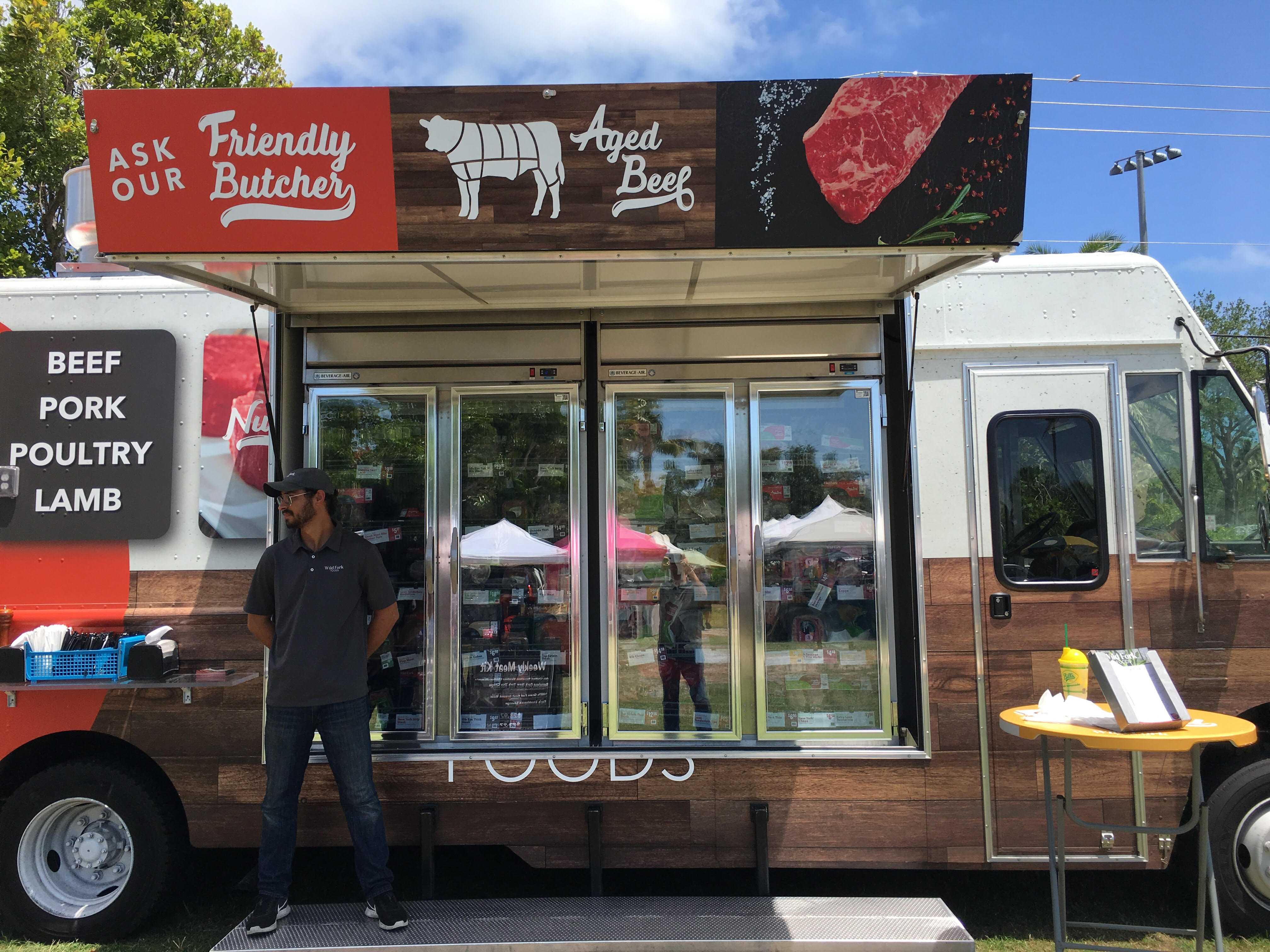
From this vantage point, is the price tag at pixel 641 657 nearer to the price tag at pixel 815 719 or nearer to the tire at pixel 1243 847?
the price tag at pixel 815 719

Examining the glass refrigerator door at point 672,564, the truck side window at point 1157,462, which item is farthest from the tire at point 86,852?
the truck side window at point 1157,462

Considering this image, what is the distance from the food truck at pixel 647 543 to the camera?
12.3 ft

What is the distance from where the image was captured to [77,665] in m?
3.68

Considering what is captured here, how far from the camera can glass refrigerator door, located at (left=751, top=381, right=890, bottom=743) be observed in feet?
13.5

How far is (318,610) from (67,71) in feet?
42.6

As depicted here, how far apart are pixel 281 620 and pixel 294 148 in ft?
6.14

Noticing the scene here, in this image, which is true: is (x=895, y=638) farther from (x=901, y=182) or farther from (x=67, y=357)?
(x=67, y=357)

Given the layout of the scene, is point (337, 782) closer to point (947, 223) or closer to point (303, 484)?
point (303, 484)

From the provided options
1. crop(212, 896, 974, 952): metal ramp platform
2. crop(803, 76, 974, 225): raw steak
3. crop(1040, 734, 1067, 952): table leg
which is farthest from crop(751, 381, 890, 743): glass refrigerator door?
crop(803, 76, 974, 225): raw steak

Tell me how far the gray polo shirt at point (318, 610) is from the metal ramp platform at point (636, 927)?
90 centimetres

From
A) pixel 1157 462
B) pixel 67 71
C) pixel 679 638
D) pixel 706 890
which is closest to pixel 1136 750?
pixel 1157 462

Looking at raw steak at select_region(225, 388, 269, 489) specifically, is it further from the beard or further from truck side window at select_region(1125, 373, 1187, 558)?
truck side window at select_region(1125, 373, 1187, 558)

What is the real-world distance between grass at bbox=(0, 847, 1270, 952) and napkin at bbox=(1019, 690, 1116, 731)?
3.90 ft

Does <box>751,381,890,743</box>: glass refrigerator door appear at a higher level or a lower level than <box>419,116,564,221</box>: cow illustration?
lower
